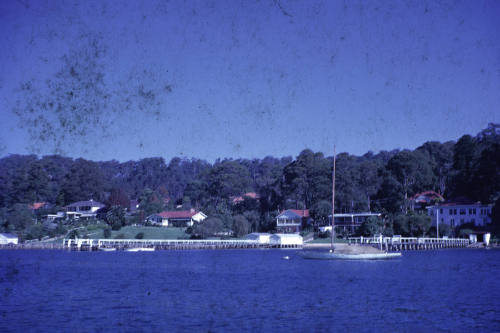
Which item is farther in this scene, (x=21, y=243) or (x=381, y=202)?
(x=381, y=202)

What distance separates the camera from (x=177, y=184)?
186 m

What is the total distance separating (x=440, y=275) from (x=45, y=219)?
92.9m

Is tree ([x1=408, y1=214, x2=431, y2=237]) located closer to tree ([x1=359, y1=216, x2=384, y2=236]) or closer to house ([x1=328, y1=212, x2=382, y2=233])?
A: tree ([x1=359, y1=216, x2=384, y2=236])

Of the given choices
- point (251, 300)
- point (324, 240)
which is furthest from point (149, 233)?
point (251, 300)

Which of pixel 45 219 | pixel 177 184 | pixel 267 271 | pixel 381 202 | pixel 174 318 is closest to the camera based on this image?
pixel 174 318

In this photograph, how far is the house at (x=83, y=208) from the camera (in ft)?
410

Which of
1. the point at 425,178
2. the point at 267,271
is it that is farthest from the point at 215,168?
the point at 267,271

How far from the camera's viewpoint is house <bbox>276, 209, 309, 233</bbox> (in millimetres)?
108812

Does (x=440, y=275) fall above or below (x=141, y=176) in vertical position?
below

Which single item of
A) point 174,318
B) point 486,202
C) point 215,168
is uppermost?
point 215,168

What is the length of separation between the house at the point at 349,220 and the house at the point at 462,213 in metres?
10.5

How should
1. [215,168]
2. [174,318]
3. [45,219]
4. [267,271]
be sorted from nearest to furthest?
[174,318] → [267,271] → [45,219] → [215,168]

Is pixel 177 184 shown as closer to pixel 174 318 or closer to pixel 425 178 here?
pixel 425 178

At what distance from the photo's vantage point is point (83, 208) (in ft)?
419
